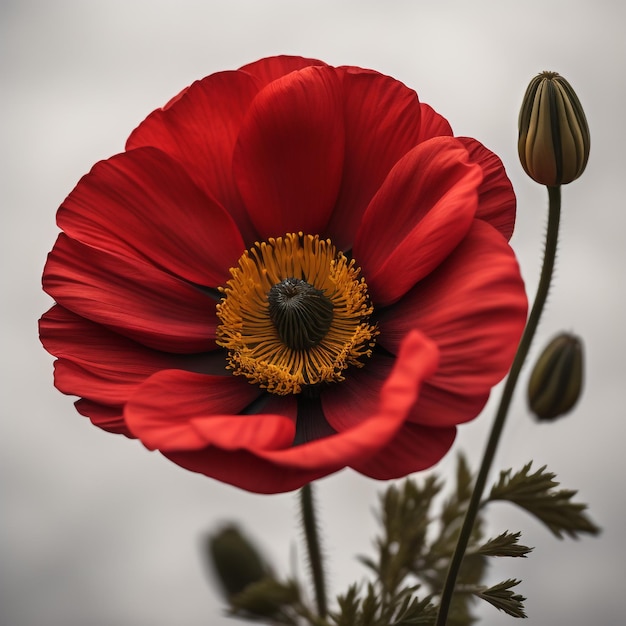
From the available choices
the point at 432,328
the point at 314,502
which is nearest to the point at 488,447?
the point at 432,328

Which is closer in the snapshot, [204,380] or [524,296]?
[524,296]

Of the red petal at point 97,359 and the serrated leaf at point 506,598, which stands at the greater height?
the red petal at point 97,359

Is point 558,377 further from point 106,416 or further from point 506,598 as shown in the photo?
point 106,416

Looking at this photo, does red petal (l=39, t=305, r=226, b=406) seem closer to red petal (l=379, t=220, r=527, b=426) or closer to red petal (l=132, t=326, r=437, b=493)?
red petal (l=132, t=326, r=437, b=493)

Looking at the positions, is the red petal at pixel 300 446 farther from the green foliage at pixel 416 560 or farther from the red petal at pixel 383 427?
the green foliage at pixel 416 560

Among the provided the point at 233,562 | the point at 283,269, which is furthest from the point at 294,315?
the point at 233,562

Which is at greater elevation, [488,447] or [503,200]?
[503,200]

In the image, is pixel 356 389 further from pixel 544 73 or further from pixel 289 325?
pixel 544 73

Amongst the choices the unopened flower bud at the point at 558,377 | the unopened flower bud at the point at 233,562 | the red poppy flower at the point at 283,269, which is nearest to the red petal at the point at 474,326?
the red poppy flower at the point at 283,269
